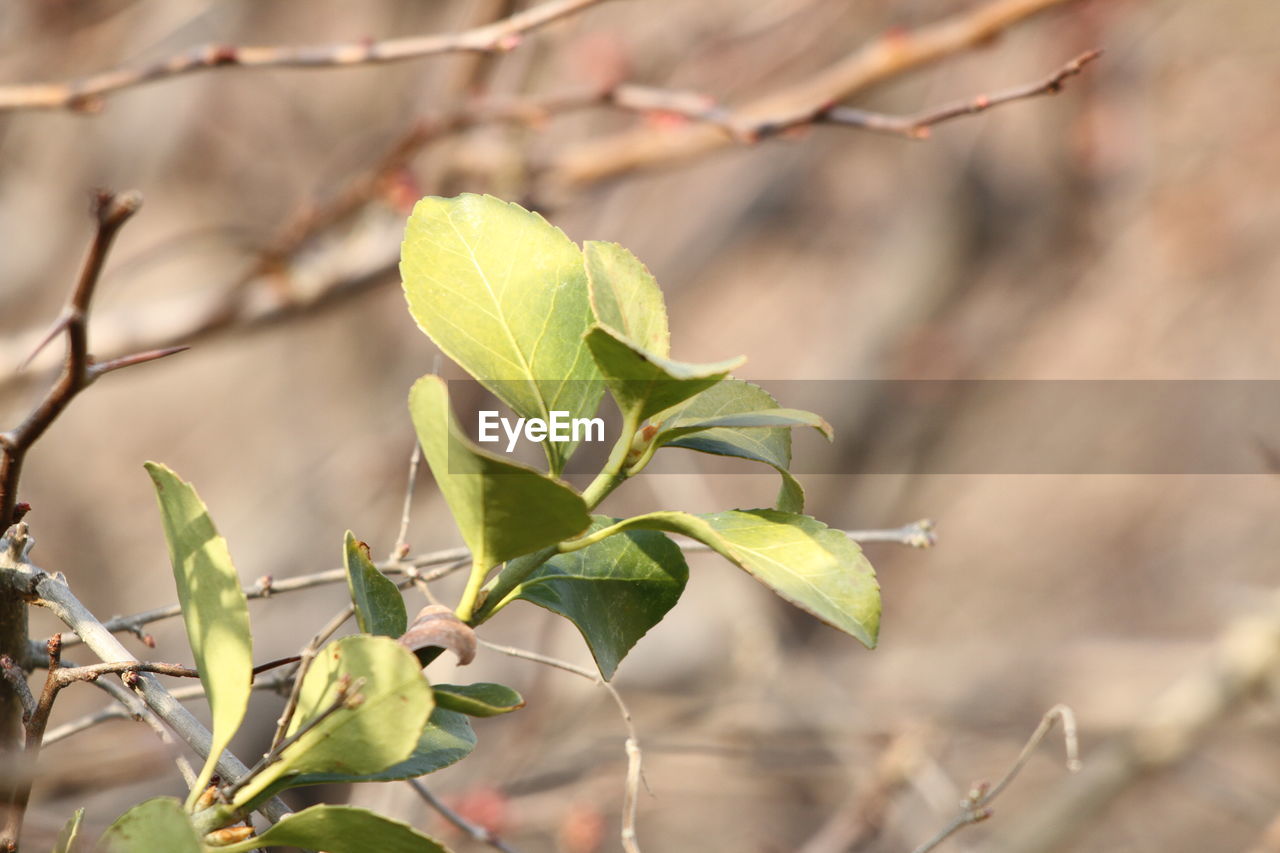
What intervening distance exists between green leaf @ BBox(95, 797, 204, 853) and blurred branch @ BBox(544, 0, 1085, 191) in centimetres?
88

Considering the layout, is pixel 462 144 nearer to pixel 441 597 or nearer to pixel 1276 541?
pixel 441 597

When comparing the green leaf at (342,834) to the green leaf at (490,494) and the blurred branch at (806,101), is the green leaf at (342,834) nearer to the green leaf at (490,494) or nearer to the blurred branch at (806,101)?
the green leaf at (490,494)

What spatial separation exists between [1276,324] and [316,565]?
2613 millimetres

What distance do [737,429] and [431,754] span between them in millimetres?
166

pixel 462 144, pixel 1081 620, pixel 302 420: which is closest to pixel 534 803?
pixel 462 144

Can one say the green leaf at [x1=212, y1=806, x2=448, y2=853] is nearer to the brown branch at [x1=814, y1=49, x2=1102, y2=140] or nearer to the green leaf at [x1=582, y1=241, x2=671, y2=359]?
the green leaf at [x1=582, y1=241, x2=671, y2=359]

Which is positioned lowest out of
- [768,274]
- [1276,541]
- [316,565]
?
[1276,541]

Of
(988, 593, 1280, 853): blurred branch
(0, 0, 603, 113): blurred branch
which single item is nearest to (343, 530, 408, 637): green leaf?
(0, 0, 603, 113): blurred branch

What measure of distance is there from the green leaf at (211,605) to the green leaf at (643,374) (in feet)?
0.45

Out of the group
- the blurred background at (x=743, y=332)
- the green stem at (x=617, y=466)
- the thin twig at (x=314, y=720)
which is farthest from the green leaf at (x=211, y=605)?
the blurred background at (x=743, y=332)

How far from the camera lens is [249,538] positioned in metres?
2.06

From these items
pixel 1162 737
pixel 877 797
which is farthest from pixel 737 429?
pixel 1162 737

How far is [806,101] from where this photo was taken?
57.1 inches

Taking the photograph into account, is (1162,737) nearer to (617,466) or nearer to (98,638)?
(617,466)
